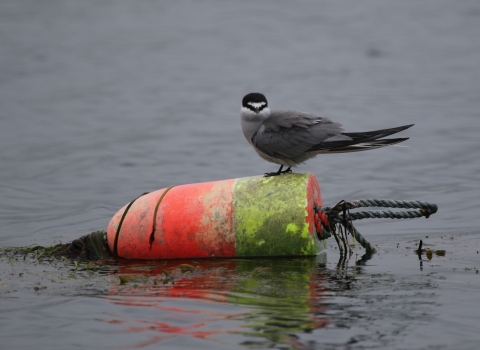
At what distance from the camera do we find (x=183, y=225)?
837 centimetres

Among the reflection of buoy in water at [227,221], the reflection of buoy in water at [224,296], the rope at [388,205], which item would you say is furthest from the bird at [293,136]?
the reflection of buoy in water at [224,296]

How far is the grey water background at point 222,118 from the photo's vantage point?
6.55m

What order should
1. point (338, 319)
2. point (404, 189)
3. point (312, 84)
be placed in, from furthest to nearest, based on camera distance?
point (312, 84)
point (404, 189)
point (338, 319)

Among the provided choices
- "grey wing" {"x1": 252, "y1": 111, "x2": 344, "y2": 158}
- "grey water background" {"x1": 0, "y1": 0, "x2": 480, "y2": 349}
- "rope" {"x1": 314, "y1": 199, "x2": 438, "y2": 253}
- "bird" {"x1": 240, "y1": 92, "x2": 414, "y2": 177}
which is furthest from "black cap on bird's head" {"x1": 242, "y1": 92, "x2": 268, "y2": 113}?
"grey water background" {"x1": 0, "y1": 0, "x2": 480, "y2": 349}

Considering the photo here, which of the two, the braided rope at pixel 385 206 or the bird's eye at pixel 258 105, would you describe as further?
the bird's eye at pixel 258 105

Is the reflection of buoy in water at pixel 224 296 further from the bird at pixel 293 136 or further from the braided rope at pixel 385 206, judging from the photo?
the bird at pixel 293 136

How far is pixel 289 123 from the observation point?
8727 mm

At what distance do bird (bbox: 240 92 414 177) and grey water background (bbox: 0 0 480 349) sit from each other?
1.27 meters

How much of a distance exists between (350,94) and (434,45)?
644 centimetres

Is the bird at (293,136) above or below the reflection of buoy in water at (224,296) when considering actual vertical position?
above

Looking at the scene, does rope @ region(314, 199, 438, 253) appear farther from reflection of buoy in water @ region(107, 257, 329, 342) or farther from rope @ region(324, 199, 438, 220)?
reflection of buoy in water @ region(107, 257, 329, 342)

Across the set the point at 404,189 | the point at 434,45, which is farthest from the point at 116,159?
the point at 434,45

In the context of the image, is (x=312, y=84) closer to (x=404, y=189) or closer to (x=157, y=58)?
(x=157, y=58)

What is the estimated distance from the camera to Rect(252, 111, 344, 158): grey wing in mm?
8641
